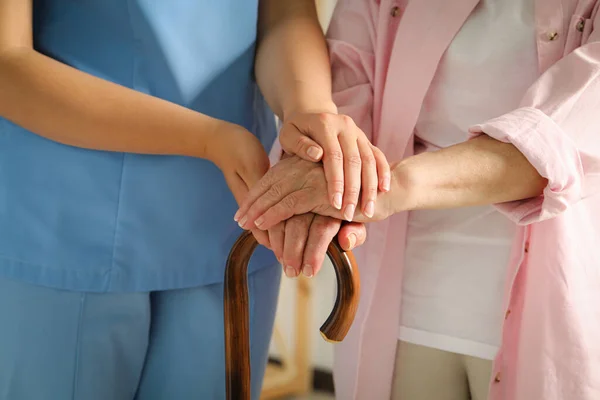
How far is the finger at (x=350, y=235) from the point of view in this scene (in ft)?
2.55

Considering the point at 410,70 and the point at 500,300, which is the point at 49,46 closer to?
the point at 410,70

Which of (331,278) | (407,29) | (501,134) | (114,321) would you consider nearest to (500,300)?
(501,134)

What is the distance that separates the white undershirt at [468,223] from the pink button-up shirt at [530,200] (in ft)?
0.07

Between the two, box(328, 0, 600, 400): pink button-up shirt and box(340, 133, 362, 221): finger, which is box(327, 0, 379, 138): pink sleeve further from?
box(340, 133, 362, 221): finger

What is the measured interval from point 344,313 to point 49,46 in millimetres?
527

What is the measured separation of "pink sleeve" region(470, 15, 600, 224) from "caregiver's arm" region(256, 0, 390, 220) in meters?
0.16

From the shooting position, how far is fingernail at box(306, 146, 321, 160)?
79 cm

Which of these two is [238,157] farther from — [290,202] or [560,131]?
[560,131]

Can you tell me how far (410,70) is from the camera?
3.22 feet

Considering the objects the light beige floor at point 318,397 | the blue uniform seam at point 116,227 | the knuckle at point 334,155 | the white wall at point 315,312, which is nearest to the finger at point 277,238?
the knuckle at point 334,155

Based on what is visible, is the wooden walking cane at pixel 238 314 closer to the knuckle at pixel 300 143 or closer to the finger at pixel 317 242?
the finger at pixel 317 242

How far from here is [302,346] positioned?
2.06 m

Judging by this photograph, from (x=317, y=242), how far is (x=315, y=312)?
1.31 meters

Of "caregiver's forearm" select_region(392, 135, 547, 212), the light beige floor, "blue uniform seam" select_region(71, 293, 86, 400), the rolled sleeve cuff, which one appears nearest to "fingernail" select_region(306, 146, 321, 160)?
"caregiver's forearm" select_region(392, 135, 547, 212)
